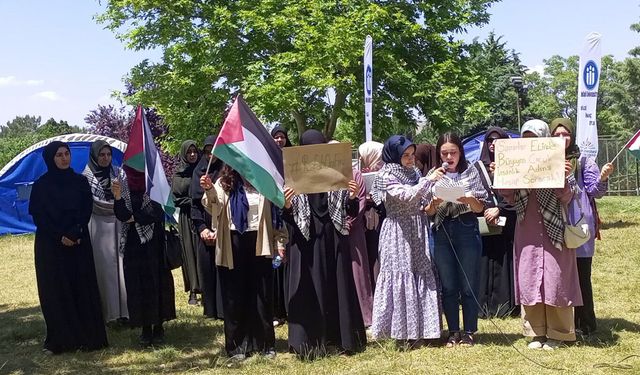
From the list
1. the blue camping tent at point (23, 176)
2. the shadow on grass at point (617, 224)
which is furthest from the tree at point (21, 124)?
Answer: the shadow on grass at point (617, 224)

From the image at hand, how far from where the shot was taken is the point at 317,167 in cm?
508

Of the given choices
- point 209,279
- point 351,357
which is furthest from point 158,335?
→ point 351,357

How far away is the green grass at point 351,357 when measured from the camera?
4879 mm

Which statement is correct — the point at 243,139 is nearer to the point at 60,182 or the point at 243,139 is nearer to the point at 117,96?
the point at 60,182

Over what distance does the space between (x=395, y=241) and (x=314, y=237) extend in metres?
0.64

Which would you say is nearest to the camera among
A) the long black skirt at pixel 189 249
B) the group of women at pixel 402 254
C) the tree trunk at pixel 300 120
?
the group of women at pixel 402 254

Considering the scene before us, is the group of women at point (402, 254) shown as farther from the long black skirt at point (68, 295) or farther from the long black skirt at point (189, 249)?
the long black skirt at point (189, 249)

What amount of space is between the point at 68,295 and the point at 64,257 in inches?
13.6

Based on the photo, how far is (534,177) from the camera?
503 centimetres

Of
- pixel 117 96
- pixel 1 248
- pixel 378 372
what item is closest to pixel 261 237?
pixel 378 372

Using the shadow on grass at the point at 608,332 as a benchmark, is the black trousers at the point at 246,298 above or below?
above

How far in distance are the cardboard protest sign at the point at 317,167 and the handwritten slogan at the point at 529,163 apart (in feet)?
3.86

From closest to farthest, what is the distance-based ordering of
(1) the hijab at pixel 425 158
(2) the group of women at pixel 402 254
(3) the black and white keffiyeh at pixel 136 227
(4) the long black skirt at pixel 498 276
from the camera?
(2) the group of women at pixel 402 254, (3) the black and white keffiyeh at pixel 136 227, (4) the long black skirt at pixel 498 276, (1) the hijab at pixel 425 158

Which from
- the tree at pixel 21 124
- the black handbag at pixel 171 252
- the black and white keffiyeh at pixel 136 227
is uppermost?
the tree at pixel 21 124
